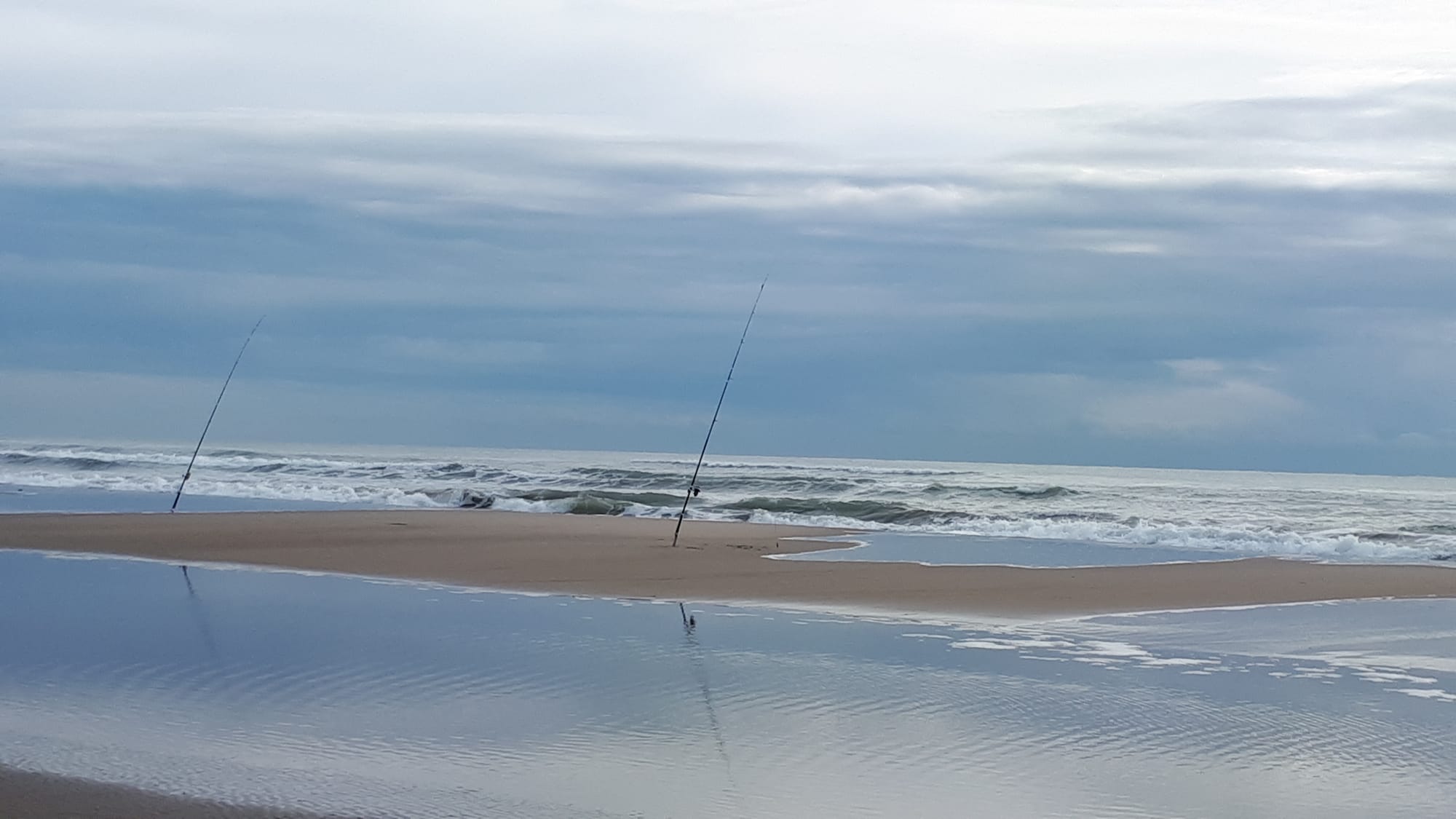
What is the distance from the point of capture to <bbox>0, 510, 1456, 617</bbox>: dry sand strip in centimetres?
1308

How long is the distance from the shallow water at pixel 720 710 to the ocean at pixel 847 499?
11333mm

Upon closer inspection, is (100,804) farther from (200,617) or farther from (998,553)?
(998,553)

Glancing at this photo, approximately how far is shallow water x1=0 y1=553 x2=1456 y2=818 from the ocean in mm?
11333

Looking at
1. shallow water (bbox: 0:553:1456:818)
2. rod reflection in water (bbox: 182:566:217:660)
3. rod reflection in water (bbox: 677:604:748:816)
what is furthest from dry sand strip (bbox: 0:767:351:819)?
rod reflection in water (bbox: 182:566:217:660)

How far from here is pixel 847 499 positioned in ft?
104

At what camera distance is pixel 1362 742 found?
682 cm

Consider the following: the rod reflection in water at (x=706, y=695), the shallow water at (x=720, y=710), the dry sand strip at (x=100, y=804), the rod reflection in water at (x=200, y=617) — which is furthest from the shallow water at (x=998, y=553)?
the dry sand strip at (x=100, y=804)

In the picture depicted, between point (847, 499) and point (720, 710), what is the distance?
24569 millimetres

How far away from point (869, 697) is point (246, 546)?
12355 millimetres

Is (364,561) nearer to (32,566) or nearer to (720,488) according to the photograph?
(32,566)

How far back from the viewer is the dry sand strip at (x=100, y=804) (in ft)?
16.2

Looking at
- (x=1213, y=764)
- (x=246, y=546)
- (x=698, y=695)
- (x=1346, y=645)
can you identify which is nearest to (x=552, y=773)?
(x=698, y=695)

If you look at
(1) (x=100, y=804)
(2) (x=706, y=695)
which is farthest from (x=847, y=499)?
(1) (x=100, y=804)

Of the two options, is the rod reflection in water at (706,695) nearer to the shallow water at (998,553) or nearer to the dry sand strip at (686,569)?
the dry sand strip at (686,569)
